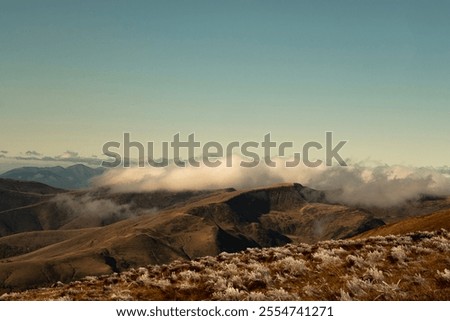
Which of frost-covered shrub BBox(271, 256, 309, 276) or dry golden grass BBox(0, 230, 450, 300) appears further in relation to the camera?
frost-covered shrub BBox(271, 256, 309, 276)

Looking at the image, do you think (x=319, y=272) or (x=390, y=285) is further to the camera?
(x=319, y=272)

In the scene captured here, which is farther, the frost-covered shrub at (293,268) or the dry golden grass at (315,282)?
the frost-covered shrub at (293,268)

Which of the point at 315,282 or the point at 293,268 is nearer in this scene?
the point at 315,282
